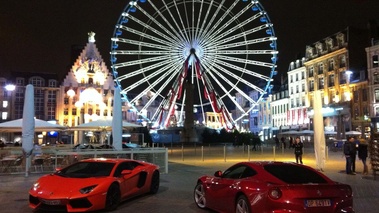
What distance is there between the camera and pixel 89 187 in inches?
398

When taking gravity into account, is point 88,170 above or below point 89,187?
above

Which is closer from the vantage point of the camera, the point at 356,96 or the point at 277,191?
the point at 277,191

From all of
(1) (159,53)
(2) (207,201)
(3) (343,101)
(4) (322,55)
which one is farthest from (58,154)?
(4) (322,55)

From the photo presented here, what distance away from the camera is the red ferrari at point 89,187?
32.2 ft

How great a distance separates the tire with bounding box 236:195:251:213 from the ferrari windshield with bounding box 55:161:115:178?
391cm

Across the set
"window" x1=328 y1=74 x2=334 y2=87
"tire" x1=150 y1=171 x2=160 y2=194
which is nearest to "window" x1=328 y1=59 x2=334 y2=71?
"window" x1=328 y1=74 x2=334 y2=87

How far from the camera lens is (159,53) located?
5112 cm

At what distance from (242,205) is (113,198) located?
12.0 ft

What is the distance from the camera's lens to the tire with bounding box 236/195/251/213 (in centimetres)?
855

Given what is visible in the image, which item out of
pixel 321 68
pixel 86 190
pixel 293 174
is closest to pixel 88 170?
pixel 86 190

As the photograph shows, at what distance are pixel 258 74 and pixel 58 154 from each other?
36.0 m

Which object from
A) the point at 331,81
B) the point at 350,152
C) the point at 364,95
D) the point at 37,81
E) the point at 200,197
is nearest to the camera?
the point at 200,197

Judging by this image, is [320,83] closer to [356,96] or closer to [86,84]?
[356,96]

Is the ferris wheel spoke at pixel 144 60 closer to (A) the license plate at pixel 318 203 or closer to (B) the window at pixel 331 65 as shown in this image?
(B) the window at pixel 331 65
